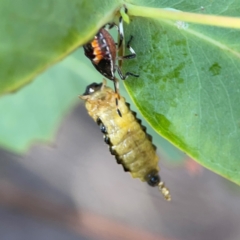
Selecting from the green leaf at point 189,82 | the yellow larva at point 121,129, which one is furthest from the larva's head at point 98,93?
the green leaf at point 189,82

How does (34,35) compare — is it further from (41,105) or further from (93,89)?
(41,105)

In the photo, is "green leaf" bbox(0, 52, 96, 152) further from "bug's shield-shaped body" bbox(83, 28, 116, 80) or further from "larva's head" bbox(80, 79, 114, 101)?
"bug's shield-shaped body" bbox(83, 28, 116, 80)

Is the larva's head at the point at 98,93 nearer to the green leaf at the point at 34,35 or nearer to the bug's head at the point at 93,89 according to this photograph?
the bug's head at the point at 93,89

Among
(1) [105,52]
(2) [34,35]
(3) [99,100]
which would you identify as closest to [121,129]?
(3) [99,100]

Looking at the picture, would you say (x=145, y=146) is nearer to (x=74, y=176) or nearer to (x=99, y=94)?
(x=99, y=94)

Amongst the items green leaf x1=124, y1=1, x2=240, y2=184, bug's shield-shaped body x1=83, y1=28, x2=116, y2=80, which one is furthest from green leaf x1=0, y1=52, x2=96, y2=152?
green leaf x1=124, y1=1, x2=240, y2=184
